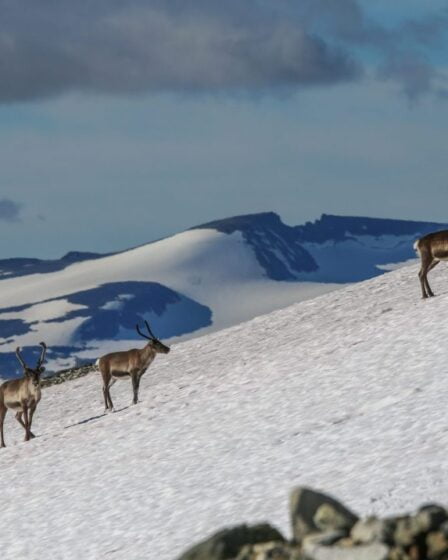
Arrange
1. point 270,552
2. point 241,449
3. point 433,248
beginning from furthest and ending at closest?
1. point 433,248
2. point 241,449
3. point 270,552

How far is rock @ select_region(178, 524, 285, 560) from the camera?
508 inches

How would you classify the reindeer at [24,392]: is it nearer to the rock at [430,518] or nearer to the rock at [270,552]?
the rock at [270,552]

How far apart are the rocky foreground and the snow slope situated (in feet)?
17.8

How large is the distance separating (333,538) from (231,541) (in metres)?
1.28

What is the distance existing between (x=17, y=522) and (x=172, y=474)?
3330 mm

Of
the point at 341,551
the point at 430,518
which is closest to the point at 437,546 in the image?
the point at 430,518

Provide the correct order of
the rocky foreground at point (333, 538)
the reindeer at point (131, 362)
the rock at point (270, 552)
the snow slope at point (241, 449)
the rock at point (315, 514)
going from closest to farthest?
the rocky foreground at point (333, 538)
the rock at point (270, 552)
the rock at point (315, 514)
the snow slope at point (241, 449)
the reindeer at point (131, 362)

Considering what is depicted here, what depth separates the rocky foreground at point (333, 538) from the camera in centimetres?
1181

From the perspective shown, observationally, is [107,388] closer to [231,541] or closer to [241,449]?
[241,449]

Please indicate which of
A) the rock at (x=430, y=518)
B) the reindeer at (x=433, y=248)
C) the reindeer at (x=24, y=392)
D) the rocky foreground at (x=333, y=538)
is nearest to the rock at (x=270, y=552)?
the rocky foreground at (x=333, y=538)

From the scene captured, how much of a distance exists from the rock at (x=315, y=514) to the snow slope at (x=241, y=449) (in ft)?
17.2

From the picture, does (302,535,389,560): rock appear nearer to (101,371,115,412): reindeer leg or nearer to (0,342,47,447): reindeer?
(0,342,47,447): reindeer

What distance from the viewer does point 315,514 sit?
13.3 m

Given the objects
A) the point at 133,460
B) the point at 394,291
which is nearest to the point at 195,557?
the point at 133,460
